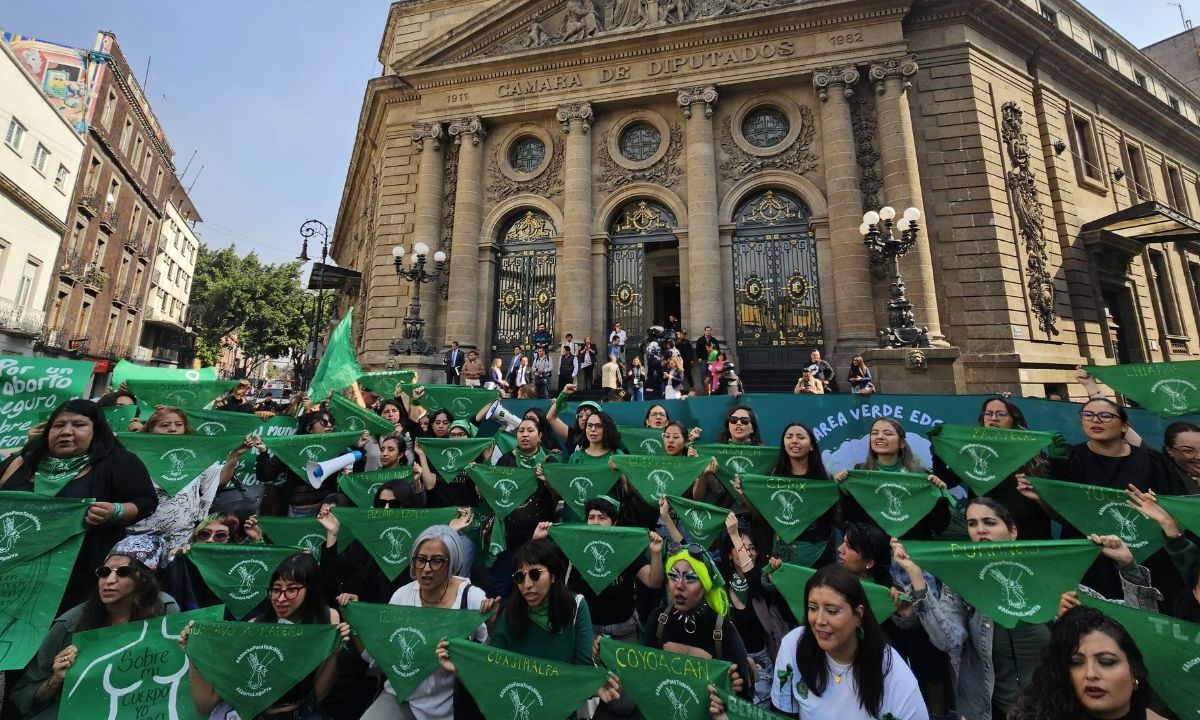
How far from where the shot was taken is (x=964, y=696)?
3.37m

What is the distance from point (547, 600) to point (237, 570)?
2.63 meters

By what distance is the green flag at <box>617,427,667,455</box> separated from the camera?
6.49 m

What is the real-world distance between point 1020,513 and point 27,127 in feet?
124

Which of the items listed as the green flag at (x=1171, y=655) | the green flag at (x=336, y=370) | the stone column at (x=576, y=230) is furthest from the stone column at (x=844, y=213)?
the green flag at (x=1171, y=655)

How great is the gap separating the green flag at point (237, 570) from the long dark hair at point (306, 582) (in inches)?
24.7

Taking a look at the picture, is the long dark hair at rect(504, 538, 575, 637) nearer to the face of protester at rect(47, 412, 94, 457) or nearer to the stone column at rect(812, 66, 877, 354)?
the face of protester at rect(47, 412, 94, 457)

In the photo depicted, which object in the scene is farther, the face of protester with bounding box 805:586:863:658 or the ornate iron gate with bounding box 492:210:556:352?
the ornate iron gate with bounding box 492:210:556:352

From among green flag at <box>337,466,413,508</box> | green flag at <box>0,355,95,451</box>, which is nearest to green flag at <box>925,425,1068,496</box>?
green flag at <box>337,466,413,508</box>

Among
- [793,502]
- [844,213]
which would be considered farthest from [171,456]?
[844,213]

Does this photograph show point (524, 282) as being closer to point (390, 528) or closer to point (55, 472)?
point (390, 528)

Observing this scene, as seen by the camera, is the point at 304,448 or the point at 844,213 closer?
the point at 304,448

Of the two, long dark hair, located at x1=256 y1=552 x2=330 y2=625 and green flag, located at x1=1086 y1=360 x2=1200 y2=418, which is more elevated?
green flag, located at x1=1086 y1=360 x2=1200 y2=418

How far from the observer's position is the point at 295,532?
4742 millimetres

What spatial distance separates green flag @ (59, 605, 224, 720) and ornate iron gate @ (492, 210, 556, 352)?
15357 millimetres
